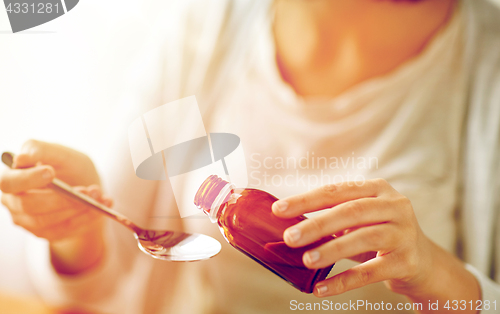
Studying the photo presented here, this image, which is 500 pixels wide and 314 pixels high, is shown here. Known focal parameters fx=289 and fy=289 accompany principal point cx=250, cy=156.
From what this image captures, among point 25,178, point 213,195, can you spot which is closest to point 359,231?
point 213,195

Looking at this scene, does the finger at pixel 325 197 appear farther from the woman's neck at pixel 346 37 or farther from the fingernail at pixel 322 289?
the woman's neck at pixel 346 37

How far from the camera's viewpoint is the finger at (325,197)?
0.22 m

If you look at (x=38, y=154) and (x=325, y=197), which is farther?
(x=38, y=154)

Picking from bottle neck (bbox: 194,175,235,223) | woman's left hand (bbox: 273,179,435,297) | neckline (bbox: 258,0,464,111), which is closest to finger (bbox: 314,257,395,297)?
woman's left hand (bbox: 273,179,435,297)

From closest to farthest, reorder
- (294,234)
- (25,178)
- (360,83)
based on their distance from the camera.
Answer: (294,234)
(25,178)
(360,83)

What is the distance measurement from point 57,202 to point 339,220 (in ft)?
1.15

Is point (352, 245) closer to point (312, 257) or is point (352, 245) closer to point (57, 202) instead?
point (312, 257)

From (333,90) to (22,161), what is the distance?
423 millimetres

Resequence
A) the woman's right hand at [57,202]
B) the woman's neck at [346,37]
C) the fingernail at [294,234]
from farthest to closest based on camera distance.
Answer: the woman's neck at [346,37] < the woman's right hand at [57,202] < the fingernail at [294,234]

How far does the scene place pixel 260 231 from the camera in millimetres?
237

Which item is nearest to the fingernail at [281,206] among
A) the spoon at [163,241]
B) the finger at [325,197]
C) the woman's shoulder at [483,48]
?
the finger at [325,197]

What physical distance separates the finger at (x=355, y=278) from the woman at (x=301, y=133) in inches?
3.1

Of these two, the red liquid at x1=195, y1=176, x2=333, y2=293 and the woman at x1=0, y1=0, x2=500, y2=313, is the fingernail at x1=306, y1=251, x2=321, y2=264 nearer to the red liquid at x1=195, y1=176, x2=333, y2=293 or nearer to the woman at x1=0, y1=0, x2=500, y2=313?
the red liquid at x1=195, y1=176, x2=333, y2=293

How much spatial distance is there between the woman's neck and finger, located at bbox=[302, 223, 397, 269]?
10.5 inches
